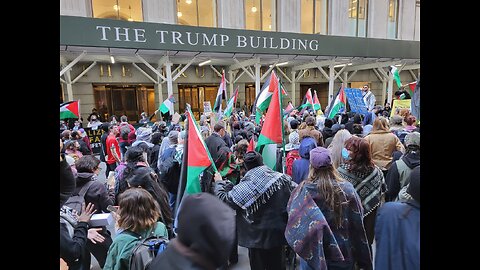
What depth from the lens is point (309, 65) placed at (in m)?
18.2

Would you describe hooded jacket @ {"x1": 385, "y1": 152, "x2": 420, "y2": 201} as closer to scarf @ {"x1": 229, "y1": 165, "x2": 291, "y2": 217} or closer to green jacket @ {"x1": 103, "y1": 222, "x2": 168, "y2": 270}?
scarf @ {"x1": 229, "y1": 165, "x2": 291, "y2": 217}

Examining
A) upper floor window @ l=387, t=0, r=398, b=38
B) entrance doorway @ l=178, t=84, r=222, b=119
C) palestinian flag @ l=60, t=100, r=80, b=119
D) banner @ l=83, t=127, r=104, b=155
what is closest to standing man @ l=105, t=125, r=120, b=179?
palestinian flag @ l=60, t=100, r=80, b=119

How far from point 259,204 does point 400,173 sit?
5.43ft

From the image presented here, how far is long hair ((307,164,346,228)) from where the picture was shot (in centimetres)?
239

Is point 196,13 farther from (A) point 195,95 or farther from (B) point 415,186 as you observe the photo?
(B) point 415,186

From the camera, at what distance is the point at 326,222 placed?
7.42ft

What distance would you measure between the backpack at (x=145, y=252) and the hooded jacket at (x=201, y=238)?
567 mm

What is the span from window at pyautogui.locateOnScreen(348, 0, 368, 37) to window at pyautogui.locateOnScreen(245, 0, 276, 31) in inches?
229

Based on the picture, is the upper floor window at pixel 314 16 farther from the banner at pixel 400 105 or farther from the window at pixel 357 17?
the banner at pixel 400 105
